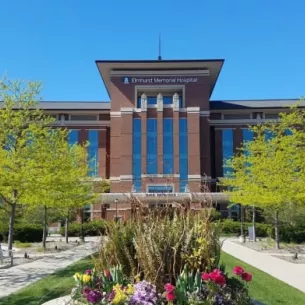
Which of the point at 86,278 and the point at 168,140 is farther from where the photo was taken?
the point at 168,140

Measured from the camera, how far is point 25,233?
94.9 feet

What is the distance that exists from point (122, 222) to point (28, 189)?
32.5ft

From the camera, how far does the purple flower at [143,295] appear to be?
17.8 feet

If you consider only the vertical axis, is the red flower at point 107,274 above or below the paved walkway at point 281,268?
above

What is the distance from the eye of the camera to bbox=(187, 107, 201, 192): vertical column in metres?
56.7

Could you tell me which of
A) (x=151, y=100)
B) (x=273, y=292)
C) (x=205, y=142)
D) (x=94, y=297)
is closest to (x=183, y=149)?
(x=205, y=142)

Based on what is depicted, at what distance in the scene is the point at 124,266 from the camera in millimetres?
6707

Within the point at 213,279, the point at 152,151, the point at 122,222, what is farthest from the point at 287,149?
the point at 152,151

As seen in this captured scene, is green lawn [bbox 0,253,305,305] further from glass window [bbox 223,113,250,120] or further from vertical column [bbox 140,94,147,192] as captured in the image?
glass window [bbox 223,113,250,120]

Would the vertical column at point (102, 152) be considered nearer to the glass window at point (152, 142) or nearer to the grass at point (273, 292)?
the glass window at point (152, 142)

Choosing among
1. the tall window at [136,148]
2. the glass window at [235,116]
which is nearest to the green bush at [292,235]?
the tall window at [136,148]

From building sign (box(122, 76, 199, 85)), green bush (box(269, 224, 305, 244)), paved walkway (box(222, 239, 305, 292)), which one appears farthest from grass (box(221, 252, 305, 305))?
building sign (box(122, 76, 199, 85))

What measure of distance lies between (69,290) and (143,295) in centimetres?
344

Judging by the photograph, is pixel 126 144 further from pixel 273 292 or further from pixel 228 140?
pixel 273 292
